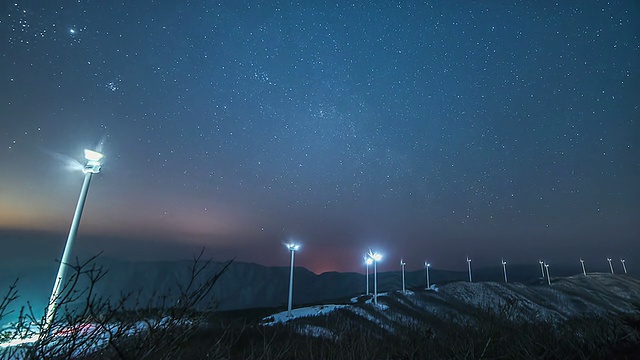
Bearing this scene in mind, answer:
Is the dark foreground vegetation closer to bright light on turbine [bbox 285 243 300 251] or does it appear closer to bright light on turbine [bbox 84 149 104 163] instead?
bright light on turbine [bbox 84 149 104 163]

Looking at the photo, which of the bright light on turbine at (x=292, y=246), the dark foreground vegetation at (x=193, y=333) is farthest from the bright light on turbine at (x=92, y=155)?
the bright light on turbine at (x=292, y=246)

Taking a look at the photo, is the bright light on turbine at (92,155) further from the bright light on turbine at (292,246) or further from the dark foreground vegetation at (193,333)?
the bright light on turbine at (292,246)

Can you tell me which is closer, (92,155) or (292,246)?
(92,155)

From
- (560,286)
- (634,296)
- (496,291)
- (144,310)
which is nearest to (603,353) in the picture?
(144,310)

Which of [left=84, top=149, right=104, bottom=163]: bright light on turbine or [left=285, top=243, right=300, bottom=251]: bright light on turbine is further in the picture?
[left=285, top=243, right=300, bottom=251]: bright light on turbine

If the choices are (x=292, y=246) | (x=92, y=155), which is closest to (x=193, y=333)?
(x=92, y=155)

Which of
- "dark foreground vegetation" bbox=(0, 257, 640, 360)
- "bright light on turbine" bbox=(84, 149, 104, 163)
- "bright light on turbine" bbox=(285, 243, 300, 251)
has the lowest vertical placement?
"dark foreground vegetation" bbox=(0, 257, 640, 360)

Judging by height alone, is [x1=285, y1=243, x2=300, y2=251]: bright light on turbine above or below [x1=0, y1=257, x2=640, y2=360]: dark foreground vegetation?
above

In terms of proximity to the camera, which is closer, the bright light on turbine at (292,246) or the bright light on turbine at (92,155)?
the bright light on turbine at (92,155)

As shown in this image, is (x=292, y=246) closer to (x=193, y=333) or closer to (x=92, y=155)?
(x=92, y=155)

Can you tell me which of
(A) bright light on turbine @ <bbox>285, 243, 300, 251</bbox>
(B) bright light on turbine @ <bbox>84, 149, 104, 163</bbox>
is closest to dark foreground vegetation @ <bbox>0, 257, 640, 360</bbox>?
(B) bright light on turbine @ <bbox>84, 149, 104, 163</bbox>

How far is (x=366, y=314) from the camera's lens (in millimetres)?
34438

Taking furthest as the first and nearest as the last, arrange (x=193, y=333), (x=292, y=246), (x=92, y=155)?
1. (x=292, y=246)
2. (x=92, y=155)
3. (x=193, y=333)

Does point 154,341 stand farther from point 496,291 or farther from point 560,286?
point 560,286
